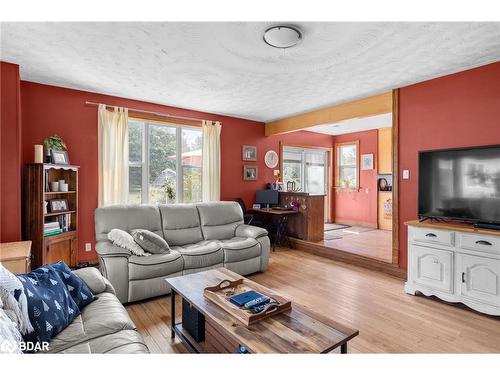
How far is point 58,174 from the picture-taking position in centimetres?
372

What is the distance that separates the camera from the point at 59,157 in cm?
352

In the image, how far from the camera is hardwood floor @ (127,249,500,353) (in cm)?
216

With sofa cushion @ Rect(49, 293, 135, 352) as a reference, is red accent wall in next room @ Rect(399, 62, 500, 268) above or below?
above

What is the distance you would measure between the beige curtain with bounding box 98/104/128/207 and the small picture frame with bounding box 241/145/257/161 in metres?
2.26

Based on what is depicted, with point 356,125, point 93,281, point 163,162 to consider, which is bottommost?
point 93,281

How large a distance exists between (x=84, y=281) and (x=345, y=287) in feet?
8.92

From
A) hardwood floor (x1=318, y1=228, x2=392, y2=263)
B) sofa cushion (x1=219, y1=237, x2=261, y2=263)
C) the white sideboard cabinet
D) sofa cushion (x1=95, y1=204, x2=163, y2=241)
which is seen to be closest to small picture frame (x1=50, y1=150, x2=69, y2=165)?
sofa cushion (x1=95, y1=204, x2=163, y2=241)

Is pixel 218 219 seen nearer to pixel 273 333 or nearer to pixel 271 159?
pixel 271 159

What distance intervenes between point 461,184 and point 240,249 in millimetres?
2567

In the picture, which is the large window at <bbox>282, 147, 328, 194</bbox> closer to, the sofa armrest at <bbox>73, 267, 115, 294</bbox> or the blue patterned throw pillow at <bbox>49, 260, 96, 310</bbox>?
the sofa armrest at <bbox>73, 267, 115, 294</bbox>

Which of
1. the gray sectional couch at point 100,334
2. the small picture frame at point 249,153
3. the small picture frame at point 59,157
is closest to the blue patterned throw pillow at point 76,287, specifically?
the gray sectional couch at point 100,334

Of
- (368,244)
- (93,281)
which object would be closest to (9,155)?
(93,281)

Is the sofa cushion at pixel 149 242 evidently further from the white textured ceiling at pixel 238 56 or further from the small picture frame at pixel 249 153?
the small picture frame at pixel 249 153

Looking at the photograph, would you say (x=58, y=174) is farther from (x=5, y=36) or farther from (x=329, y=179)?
(x=329, y=179)
